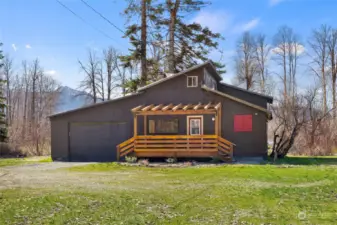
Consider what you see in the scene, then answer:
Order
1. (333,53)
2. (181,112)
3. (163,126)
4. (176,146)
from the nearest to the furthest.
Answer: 1. (181,112)
2. (176,146)
3. (163,126)
4. (333,53)

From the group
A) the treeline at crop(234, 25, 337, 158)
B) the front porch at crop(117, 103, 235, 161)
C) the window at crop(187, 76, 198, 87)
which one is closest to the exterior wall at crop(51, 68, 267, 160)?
the window at crop(187, 76, 198, 87)

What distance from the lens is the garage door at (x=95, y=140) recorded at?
18.4m

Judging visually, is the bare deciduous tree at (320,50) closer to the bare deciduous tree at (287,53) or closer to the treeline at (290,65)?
the treeline at (290,65)

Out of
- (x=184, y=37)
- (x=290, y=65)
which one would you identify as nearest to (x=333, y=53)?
(x=290, y=65)

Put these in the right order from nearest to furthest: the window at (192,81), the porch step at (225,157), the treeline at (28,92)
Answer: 1. the porch step at (225,157)
2. the window at (192,81)
3. the treeline at (28,92)

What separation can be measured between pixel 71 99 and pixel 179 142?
24733 millimetres

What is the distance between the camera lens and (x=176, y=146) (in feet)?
55.0

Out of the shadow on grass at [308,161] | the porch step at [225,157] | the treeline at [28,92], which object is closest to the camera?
the shadow on grass at [308,161]

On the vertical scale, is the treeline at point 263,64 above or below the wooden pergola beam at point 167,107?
above

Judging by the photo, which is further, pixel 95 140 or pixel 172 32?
pixel 172 32

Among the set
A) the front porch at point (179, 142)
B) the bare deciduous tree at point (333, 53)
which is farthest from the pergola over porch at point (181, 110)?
the bare deciduous tree at point (333, 53)

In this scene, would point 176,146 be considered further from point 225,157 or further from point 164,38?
point 164,38

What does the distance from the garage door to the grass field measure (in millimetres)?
7789

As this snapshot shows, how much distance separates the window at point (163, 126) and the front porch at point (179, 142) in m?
0.74
